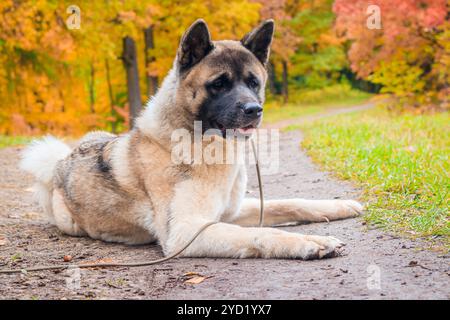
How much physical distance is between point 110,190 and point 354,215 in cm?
210

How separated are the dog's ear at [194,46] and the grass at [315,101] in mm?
20113

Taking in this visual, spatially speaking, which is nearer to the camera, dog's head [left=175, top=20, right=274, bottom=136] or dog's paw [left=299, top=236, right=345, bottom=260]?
dog's paw [left=299, top=236, right=345, bottom=260]

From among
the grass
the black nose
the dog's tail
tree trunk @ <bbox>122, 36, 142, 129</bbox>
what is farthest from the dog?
the grass

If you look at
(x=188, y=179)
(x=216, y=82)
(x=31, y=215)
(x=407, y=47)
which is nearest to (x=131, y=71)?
(x=407, y=47)

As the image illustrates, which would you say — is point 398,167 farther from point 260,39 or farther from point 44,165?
point 44,165

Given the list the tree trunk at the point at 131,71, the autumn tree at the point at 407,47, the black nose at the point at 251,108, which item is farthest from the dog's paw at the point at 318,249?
the tree trunk at the point at 131,71

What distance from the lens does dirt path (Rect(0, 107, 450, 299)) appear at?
2846mm

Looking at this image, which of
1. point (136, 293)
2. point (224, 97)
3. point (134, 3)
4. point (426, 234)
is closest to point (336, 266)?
point (426, 234)

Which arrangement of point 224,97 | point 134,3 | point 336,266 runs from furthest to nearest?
point 134,3 < point 224,97 < point 336,266

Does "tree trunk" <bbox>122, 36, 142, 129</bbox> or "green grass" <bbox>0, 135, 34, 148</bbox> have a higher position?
"tree trunk" <bbox>122, 36, 142, 129</bbox>

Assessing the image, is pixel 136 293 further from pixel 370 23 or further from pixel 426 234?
pixel 370 23

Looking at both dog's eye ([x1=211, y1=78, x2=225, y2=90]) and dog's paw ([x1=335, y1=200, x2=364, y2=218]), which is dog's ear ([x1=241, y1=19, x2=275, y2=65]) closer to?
dog's eye ([x1=211, y1=78, x2=225, y2=90])

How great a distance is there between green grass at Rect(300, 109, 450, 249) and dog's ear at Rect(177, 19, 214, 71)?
1.91m

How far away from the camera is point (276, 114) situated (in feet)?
84.0
